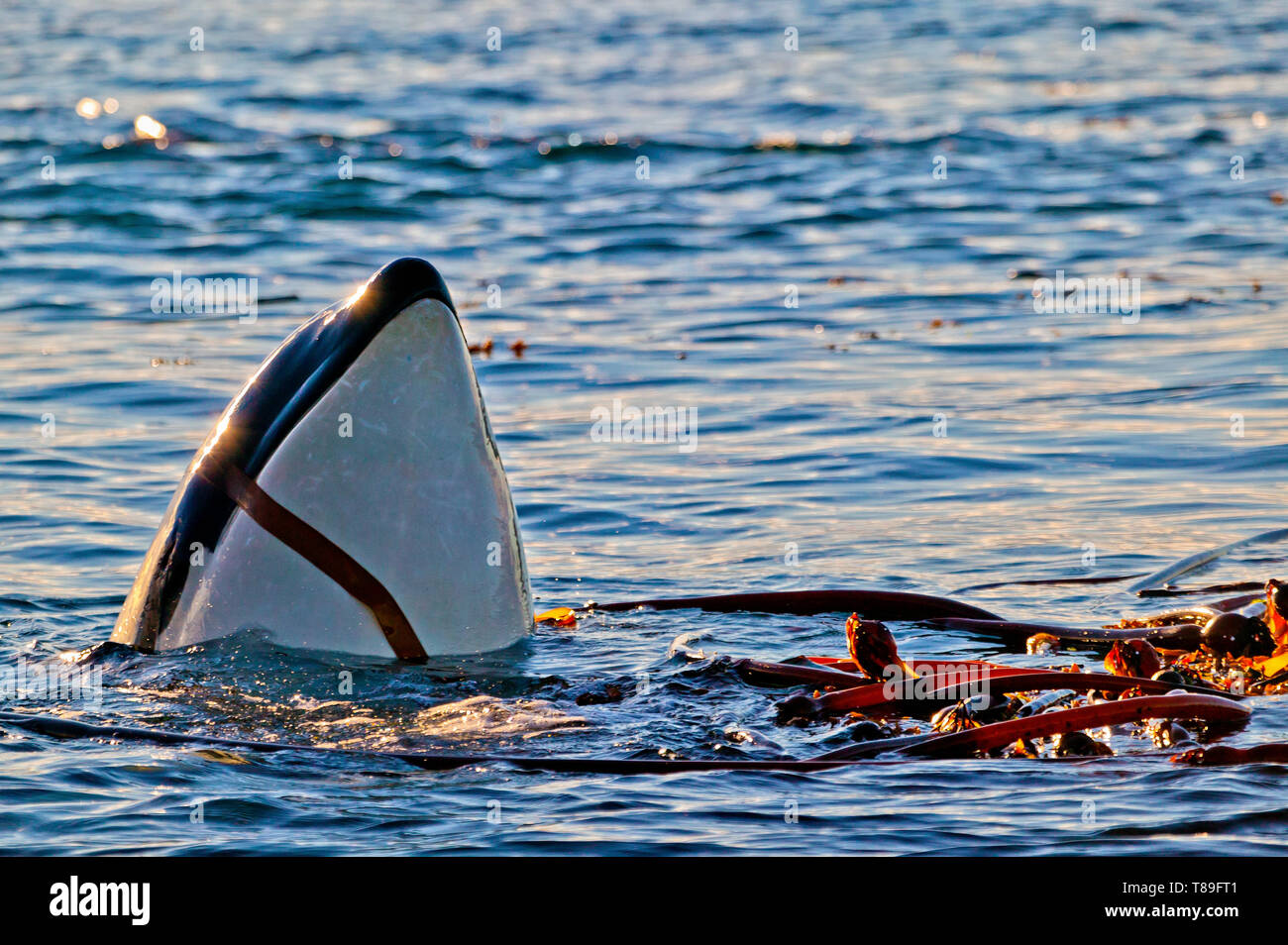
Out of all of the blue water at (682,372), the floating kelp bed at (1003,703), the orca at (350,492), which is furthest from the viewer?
the orca at (350,492)

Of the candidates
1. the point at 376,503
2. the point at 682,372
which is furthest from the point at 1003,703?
the point at 682,372

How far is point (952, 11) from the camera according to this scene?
38562 millimetres

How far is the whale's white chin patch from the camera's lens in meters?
5.24

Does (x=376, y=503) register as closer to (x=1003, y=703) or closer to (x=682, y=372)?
(x=1003, y=703)

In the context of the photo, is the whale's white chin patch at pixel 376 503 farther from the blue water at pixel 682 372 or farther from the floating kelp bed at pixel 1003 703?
the floating kelp bed at pixel 1003 703

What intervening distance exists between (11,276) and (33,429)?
618 centimetres

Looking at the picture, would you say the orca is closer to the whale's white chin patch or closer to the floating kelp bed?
the whale's white chin patch

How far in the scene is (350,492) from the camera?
525 centimetres

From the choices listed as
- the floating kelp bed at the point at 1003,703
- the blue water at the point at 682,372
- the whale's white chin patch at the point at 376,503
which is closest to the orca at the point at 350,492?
the whale's white chin patch at the point at 376,503

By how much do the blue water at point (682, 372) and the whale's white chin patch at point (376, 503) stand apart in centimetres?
15

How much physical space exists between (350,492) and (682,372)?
802cm

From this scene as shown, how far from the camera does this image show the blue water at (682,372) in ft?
16.1

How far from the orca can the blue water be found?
0.17 metres

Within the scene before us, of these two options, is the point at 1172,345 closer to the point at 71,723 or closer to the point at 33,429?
the point at 33,429
